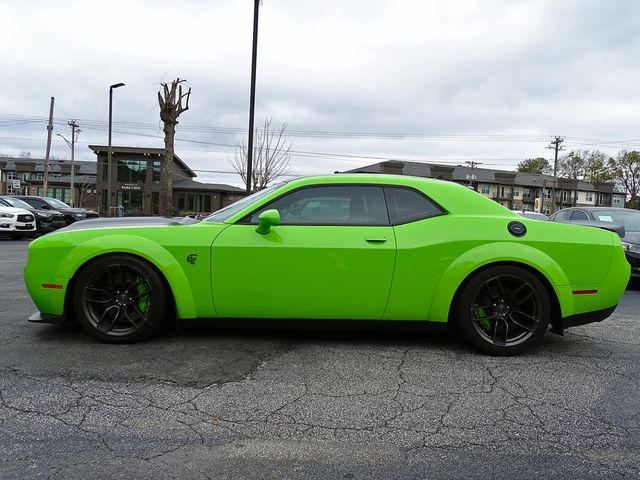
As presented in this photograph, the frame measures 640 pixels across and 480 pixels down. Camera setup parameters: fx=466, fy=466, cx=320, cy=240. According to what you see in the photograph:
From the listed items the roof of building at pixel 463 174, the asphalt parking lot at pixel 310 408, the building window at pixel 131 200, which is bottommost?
the asphalt parking lot at pixel 310 408

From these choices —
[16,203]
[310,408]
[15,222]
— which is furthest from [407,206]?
[16,203]

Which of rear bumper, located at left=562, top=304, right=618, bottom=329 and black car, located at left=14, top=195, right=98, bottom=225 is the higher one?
black car, located at left=14, top=195, right=98, bottom=225

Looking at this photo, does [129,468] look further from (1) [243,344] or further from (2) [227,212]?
(2) [227,212]

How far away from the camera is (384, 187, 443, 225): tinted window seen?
3715 mm

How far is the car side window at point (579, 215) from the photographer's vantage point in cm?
935

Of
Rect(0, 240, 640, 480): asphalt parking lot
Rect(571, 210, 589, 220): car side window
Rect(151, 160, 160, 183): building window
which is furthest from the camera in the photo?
Rect(151, 160, 160, 183): building window

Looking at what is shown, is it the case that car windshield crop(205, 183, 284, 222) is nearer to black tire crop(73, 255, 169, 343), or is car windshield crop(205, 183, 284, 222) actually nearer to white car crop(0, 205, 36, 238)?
black tire crop(73, 255, 169, 343)

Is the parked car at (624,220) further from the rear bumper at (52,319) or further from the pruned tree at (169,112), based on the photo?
the pruned tree at (169,112)

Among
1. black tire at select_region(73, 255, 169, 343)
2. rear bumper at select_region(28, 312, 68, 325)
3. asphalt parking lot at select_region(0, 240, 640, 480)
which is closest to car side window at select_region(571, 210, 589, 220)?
asphalt parking lot at select_region(0, 240, 640, 480)

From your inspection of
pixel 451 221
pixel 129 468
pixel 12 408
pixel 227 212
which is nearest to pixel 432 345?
pixel 451 221

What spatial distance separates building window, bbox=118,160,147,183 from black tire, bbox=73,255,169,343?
47212mm

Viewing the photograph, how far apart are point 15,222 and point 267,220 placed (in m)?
14.9

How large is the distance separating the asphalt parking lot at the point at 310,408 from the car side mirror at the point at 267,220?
3.06ft

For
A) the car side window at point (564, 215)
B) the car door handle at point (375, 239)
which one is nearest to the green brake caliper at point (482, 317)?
the car door handle at point (375, 239)
